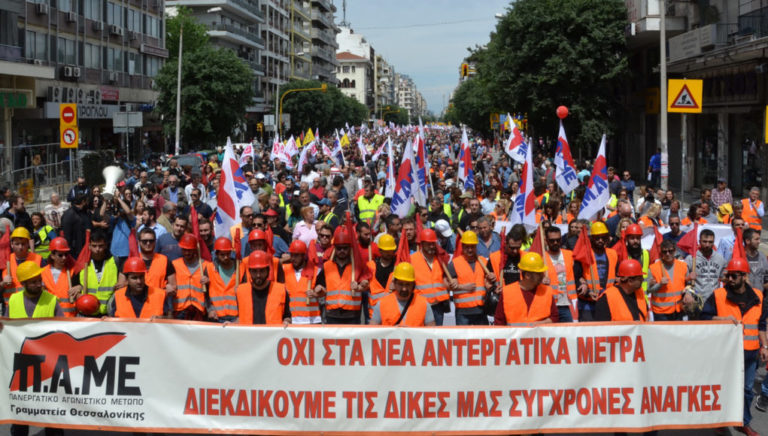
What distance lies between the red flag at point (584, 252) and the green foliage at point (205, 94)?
38038 millimetres

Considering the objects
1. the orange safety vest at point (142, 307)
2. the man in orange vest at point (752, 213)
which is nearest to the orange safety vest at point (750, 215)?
the man in orange vest at point (752, 213)

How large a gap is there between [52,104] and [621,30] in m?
23.8

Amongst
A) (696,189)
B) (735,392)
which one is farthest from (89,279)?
(696,189)

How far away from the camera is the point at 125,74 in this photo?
4416 centimetres

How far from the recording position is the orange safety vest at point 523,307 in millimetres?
6324

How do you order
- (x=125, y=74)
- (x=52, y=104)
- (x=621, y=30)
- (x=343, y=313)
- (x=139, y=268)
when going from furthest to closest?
(x=125, y=74), (x=52, y=104), (x=621, y=30), (x=343, y=313), (x=139, y=268)

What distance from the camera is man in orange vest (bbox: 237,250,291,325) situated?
6.65 metres

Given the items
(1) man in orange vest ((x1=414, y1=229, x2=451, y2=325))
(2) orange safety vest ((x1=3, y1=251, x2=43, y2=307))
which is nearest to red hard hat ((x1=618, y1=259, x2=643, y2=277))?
(1) man in orange vest ((x1=414, y1=229, x2=451, y2=325))

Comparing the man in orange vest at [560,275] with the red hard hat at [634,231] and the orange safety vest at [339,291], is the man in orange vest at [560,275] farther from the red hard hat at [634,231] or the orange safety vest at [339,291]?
the orange safety vest at [339,291]

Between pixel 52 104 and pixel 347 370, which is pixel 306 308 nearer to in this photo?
pixel 347 370

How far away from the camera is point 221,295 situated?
23.8 feet

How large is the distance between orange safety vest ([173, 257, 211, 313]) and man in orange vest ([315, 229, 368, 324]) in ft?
3.39

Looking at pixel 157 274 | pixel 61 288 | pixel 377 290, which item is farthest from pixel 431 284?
pixel 61 288

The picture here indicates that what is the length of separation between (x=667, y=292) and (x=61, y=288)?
543 cm
